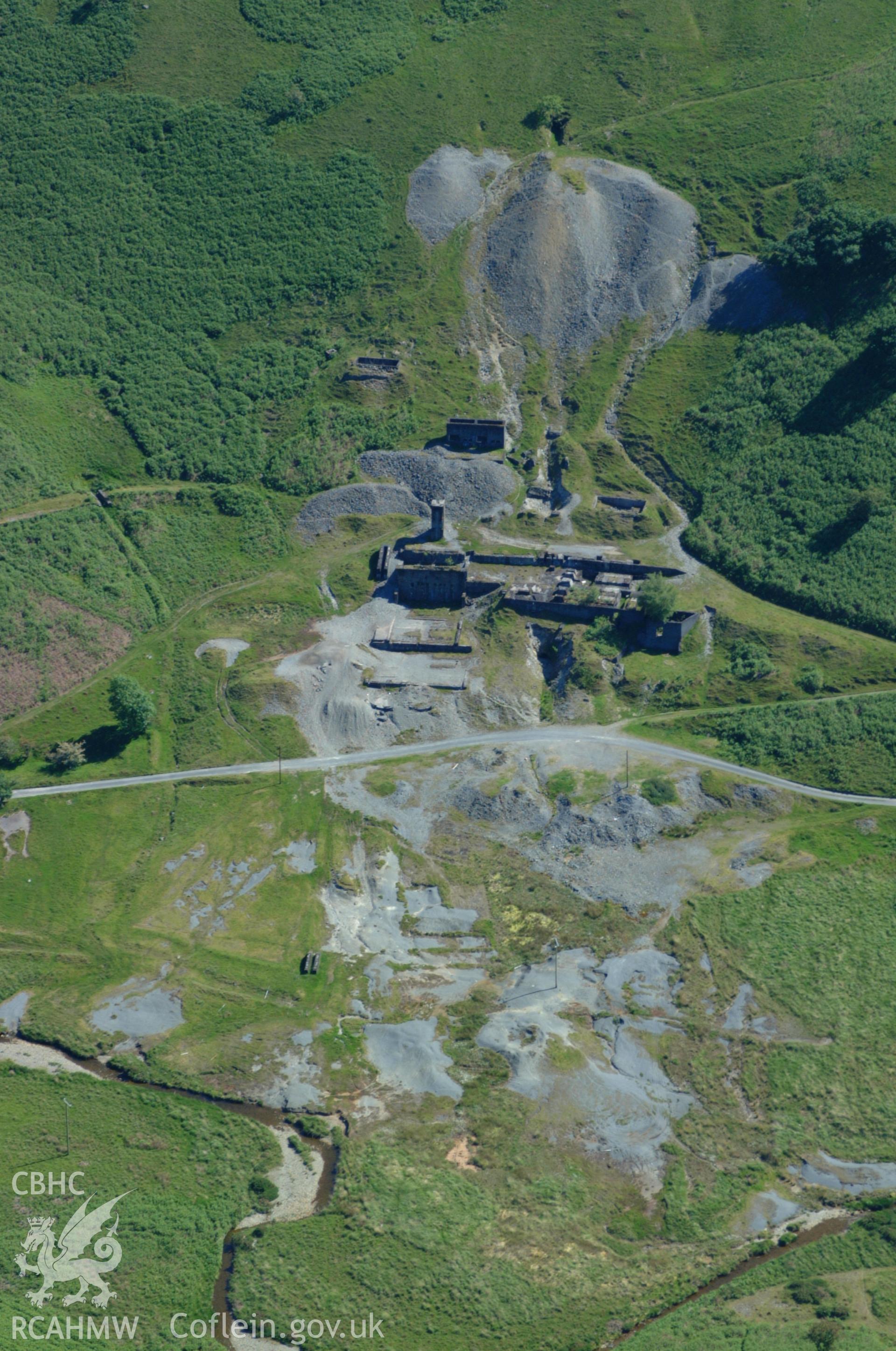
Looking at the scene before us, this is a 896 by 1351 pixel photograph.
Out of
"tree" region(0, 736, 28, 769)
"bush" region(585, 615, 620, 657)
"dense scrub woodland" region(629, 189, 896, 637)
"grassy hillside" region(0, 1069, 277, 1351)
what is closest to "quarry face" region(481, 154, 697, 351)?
"dense scrub woodland" region(629, 189, 896, 637)

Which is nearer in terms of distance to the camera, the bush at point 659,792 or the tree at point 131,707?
the bush at point 659,792

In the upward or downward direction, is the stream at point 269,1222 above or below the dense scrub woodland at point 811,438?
below

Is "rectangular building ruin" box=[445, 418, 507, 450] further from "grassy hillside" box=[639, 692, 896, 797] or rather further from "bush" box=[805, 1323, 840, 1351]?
"bush" box=[805, 1323, 840, 1351]

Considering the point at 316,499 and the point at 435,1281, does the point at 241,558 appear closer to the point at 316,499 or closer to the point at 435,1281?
the point at 316,499

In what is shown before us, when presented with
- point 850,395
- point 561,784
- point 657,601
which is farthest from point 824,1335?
point 850,395

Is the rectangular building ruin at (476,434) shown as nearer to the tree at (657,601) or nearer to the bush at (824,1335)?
the tree at (657,601)

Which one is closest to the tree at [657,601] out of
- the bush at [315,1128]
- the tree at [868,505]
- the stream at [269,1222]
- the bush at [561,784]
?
the bush at [561,784]
